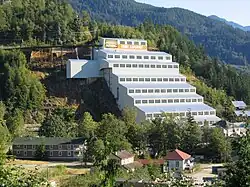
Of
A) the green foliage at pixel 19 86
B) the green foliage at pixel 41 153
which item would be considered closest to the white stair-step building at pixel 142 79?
the green foliage at pixel 19 86

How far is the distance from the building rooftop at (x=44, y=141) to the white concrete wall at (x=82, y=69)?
998cm

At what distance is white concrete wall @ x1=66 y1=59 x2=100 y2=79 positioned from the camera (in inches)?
1499

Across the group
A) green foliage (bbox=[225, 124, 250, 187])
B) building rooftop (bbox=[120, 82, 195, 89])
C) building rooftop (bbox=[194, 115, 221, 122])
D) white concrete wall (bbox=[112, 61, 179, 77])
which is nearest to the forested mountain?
white concrete wall (bbox=[112, 61, 179, 77])

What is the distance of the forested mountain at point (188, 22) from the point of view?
160375mm

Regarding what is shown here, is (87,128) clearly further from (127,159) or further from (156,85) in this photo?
(156,85)

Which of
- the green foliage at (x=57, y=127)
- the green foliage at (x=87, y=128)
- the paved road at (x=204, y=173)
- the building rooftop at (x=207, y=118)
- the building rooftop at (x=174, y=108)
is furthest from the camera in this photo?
the building rooftop at (x=207, y=118)

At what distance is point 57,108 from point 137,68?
729 centimetres

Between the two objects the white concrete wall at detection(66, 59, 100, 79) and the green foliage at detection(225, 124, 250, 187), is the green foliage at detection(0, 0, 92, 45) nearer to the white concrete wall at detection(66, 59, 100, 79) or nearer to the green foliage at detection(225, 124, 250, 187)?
the white concrete wall at detection(66, 59, 100, 79)

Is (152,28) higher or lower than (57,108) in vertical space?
higher

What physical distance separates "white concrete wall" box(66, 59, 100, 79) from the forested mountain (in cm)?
11591

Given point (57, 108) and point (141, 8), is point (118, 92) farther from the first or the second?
point (141, 8)

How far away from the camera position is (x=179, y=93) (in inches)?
1506

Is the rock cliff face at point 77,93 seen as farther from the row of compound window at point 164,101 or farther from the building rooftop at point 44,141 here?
the building rooftop at point 44,141

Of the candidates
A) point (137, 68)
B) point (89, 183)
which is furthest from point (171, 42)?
point (89, 183)
